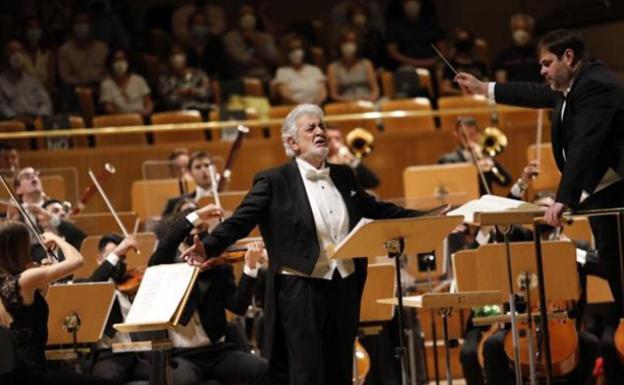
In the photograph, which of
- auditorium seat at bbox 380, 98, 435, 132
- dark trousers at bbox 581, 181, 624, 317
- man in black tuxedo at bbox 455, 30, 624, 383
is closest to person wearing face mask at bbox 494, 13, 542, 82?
auditorium seat at bbox 380, 98, 435, 132

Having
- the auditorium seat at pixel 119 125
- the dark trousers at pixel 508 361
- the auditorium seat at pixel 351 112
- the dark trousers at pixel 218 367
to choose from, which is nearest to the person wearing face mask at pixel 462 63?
the auditorium seat at pixel 351 112

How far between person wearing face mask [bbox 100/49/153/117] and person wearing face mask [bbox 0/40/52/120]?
1.72 ft

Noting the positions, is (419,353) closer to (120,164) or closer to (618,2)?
(120,164)

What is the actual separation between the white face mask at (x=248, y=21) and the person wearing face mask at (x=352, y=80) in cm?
117

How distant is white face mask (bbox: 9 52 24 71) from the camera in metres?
12.1

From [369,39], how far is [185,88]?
2108 millimetres

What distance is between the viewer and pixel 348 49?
13.0 meters

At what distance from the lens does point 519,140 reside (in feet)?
38.6

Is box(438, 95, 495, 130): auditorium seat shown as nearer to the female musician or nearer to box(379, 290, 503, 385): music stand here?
box(379, 290, 503, 385): music stand

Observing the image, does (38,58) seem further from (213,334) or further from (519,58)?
(213,334)

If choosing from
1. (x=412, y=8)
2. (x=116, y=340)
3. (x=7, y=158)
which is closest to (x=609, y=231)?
(x=116, y=340)

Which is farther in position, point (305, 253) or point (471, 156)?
point (471, 156)

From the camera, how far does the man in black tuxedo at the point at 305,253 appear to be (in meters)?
5.77

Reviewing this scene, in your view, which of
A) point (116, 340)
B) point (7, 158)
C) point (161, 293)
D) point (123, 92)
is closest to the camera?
point (161, 293)
